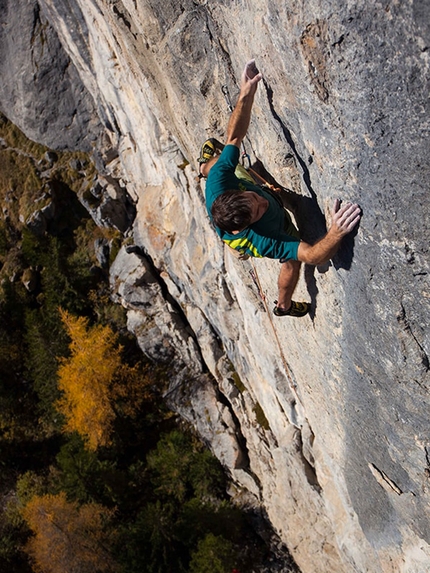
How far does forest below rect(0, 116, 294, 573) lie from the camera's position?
682 inches

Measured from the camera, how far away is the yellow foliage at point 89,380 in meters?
19.5

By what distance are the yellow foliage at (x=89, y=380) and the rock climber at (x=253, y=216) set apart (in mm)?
15776

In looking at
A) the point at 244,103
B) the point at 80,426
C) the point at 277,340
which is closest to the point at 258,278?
the point at 277,340

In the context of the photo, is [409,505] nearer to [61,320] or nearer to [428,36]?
[428,36]

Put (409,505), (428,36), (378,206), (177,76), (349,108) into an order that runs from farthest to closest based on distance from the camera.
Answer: (177,76) < (409,505) < (378,206) < (349,108) < (428,36)

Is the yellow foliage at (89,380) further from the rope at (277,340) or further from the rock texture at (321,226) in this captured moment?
the rope at (277,340)

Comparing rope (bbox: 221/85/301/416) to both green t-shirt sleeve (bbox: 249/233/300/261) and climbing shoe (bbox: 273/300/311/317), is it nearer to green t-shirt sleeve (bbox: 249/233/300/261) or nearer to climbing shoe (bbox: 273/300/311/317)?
green t-shirt sleeve (bbox: 249/233/300/261)

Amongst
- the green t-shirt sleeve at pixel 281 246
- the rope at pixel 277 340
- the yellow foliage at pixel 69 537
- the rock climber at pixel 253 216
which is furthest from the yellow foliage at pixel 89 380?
the green t-shirt sleeve at pixel 281 246

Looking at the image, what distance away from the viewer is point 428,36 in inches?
117

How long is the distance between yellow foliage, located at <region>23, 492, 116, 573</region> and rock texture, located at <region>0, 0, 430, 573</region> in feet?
22.8

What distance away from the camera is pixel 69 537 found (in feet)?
57.1

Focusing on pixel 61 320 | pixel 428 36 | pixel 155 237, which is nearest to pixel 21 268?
pixel 61 320

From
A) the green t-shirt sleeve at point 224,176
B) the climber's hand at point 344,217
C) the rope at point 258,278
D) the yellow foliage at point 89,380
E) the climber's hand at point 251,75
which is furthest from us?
the yellow foliage at point 89,380

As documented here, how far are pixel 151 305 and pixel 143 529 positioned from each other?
29.4ft
